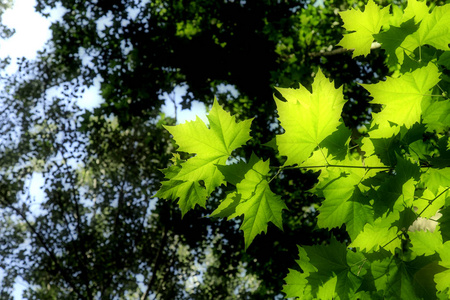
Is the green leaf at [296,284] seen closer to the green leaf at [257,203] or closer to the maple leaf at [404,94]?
the green leaf at [257,203]

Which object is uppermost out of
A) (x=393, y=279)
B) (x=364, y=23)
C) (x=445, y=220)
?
(x=364, y=23)

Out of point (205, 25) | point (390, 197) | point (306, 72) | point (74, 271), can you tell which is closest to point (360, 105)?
point (306, 72)

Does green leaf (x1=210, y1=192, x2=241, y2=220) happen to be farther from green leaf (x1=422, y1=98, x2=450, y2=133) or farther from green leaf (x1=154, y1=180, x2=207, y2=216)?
green leaf (x1=422, y1=98, x2=450, y2=133)

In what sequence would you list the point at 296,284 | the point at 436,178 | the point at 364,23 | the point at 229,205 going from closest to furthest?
the point at 229,205
the point at 436,178
the point at 364,23
the point at 296,284

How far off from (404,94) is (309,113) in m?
0.38

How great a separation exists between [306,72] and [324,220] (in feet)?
15.2

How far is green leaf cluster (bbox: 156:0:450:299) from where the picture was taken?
1037 mm

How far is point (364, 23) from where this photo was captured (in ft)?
4.32

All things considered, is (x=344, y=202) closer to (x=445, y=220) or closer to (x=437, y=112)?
(x=445, y=220)

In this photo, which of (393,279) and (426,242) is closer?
(393,279)

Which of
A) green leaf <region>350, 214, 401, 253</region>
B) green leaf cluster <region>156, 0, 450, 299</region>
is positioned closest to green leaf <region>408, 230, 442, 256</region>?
green leaf cluster <region>156, 0, 450, 299</region>

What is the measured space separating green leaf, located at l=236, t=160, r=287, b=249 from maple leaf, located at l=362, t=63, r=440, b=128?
50 centimetres

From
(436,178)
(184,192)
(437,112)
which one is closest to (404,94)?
(437,112)

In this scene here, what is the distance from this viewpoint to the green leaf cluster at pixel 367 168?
104cm
